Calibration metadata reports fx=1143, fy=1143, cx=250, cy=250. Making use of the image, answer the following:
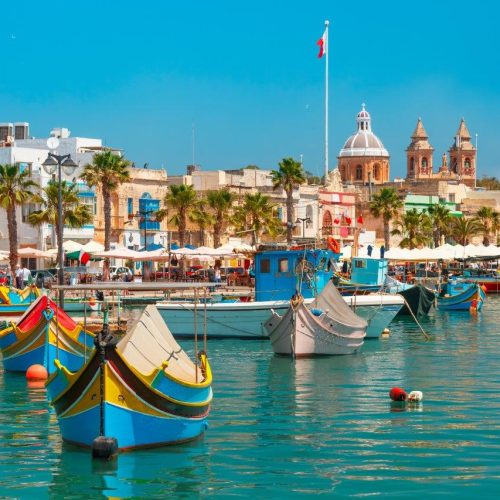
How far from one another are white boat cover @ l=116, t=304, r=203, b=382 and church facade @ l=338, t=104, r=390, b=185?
127465 mm

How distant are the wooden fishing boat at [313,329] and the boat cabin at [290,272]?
5.26 metres

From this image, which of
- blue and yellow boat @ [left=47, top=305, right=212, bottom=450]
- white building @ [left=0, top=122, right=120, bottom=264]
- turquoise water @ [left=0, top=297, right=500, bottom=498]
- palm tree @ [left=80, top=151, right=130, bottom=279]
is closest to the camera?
turquoise water @ [left=0, top=297, right=500, bottom=498]

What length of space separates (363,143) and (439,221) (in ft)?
183

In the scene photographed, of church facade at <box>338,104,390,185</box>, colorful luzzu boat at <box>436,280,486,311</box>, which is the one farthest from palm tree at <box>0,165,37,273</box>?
church facade at <box>338,104,390,185</box>

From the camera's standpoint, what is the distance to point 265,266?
140 feet

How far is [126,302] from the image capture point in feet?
187

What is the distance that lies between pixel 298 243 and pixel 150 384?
26129 mm

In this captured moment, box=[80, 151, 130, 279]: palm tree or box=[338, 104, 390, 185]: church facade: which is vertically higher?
box=[338, 104, 390, 185]: church facade

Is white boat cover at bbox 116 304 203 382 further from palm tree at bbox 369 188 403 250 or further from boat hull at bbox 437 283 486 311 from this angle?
palm tree at bbox 369 188 403 250

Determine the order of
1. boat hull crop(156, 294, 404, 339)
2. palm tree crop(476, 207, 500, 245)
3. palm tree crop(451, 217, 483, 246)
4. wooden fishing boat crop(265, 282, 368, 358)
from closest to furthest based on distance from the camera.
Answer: wooden fishing boat crop(265, 282, 368, 358) → boat hull crop(156, 294, 404, 339) → palm tree crop(451, 217, 483, 246) → palm tree crop(476, 207, 500, 245)

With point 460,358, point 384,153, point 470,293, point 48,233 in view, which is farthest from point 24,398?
point 384,153

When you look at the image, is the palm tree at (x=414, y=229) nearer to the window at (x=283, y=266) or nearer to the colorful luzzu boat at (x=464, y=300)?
the colorful luzzu boat at (x=464, y=300)

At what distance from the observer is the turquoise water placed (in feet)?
59.6

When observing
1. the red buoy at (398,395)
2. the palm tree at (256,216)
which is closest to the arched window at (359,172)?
the palm tree at (256,216)
